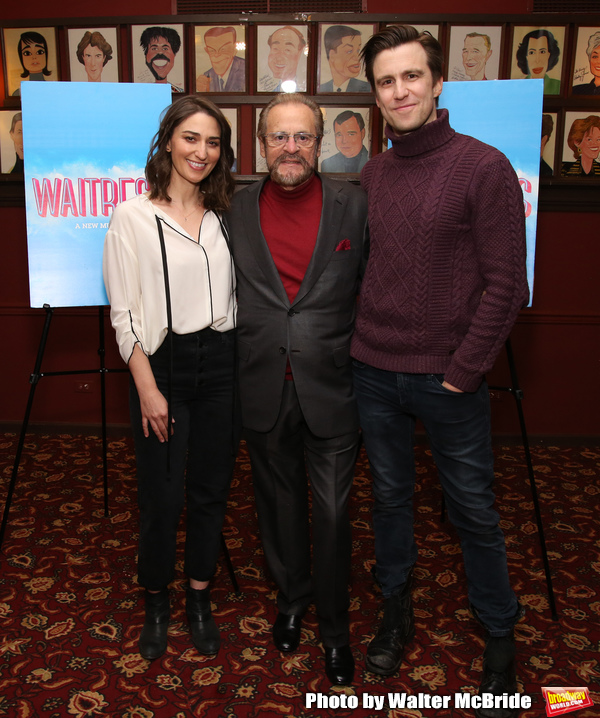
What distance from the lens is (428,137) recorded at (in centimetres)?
180

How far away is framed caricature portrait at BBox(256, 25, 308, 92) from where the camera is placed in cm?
376

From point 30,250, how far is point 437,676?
2.18 m

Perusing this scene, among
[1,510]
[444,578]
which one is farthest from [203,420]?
[1,510]

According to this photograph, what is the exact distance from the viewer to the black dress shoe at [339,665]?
1.98 meters

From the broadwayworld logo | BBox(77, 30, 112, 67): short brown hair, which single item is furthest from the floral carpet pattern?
BBox(77, 30, 112, 67): short brown hair

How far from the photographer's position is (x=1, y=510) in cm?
317

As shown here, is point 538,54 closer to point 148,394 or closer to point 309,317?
point 309,317

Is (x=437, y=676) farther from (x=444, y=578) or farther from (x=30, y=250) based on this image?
(x=30, y=250)

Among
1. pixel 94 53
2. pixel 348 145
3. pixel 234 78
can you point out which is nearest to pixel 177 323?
pixel 348 145

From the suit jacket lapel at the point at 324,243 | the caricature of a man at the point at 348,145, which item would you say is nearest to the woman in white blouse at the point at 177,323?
the suit jacket lapel at the point at 324,243

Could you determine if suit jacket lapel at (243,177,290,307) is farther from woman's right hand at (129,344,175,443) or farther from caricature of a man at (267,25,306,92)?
caricature of a man at (267,25,306,92)

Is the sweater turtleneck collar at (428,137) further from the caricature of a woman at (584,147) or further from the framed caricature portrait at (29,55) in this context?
the framed caricature portrait at (29,55)

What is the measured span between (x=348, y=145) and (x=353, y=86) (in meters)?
0.34

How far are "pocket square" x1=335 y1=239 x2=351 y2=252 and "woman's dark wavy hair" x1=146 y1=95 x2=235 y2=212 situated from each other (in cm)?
40
